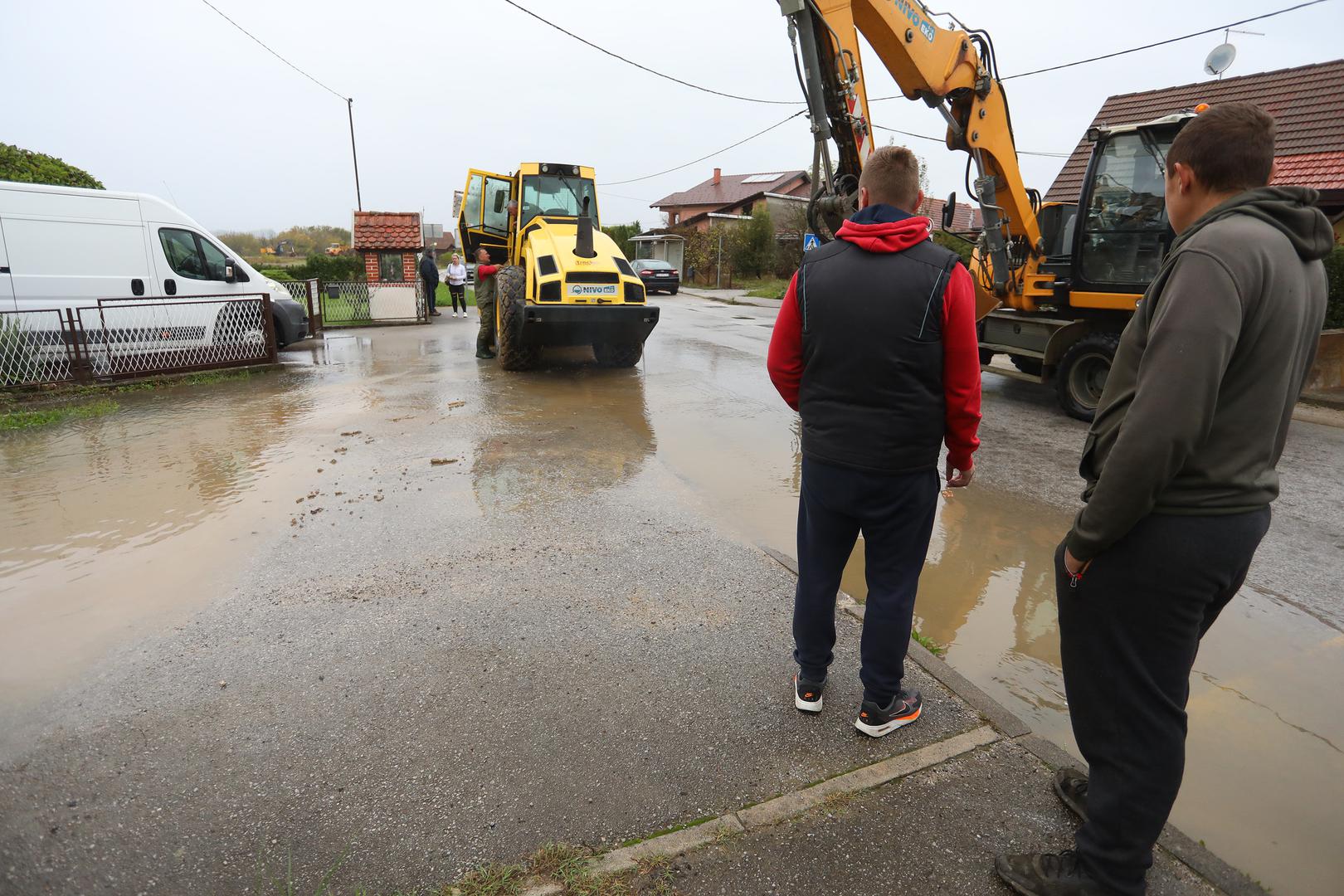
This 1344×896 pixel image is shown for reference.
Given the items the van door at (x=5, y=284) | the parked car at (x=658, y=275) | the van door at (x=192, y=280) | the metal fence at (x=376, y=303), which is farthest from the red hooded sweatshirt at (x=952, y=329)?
the parked car at (x=658, y=275)

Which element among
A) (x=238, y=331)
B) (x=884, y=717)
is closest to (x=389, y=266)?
(x=238, y=331)

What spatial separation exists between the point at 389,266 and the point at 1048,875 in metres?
22.8

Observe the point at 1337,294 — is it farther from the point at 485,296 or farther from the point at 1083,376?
the point at 485,296

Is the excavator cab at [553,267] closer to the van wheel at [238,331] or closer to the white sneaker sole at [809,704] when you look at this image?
the van wheel at [238,331]

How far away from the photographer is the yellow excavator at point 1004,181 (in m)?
6.95

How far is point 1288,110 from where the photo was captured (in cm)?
1370

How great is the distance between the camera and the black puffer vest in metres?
2.28

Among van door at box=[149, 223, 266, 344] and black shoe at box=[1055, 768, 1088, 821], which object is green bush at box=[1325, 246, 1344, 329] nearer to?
black shoe at box=[1055, 768, 1088, 821]

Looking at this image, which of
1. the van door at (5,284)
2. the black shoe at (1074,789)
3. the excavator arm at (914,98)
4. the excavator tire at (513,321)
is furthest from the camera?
the excavator tire at (513,321)

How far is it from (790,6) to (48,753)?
741 cm

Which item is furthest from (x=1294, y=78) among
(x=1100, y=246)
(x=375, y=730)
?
(x=375, y=730)

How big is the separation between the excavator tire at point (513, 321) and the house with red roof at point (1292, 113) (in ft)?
28.8

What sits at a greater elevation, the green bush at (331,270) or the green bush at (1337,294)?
the green bush at (331,270)

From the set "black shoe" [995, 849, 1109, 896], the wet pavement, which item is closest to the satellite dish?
the wet pavement
